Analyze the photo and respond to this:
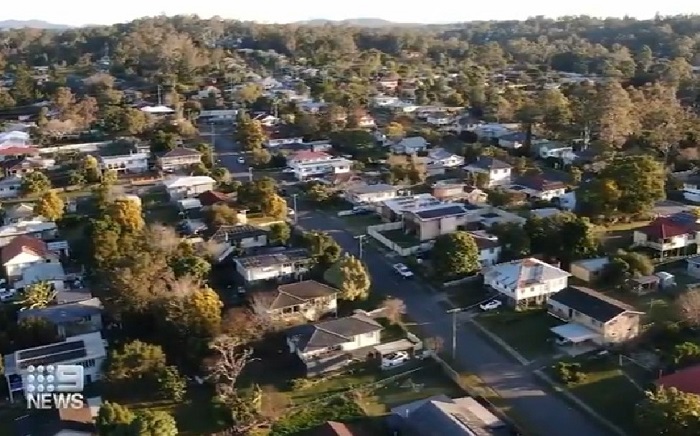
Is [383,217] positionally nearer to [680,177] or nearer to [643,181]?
[643,181]

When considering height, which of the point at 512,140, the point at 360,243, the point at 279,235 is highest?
the point at 512,140

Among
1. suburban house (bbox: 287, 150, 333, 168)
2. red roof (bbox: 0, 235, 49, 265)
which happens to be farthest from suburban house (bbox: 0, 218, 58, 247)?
suburban house (bbox: 287, 150, 333, 168)

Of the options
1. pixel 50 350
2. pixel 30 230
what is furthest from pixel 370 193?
pixel 50 350

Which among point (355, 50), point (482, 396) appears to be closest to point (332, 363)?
point (482, 396)

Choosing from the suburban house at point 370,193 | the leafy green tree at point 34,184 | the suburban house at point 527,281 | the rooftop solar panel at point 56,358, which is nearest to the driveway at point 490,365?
the suburban house at point 527,281

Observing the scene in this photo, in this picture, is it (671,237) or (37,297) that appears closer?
(37,297)

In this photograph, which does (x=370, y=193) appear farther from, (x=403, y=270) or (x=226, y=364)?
(x=226, y=364)

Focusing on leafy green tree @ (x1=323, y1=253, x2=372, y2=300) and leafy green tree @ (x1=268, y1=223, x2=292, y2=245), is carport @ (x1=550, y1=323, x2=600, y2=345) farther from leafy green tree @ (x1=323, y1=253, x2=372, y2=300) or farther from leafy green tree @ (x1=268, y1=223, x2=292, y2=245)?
leafy green tree @ (x1=268, y1=223, x2=292, y2=245)
